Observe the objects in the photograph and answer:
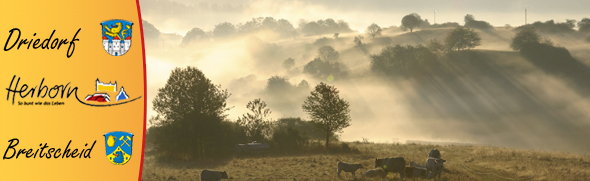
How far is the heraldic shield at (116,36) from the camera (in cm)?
905

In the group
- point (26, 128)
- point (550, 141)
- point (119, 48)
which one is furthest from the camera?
point (550, 141)

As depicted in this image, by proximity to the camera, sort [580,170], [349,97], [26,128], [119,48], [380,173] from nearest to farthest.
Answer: [26,128] < [119,48] < [380,173] < [580,170] < [349,97]

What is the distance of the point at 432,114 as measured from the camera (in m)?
142

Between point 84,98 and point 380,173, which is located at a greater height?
point 84,98

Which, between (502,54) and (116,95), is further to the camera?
(502,54)

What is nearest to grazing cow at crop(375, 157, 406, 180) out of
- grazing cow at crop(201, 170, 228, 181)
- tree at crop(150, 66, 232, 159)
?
grazing cow at crop(201, 170, 228, 181)

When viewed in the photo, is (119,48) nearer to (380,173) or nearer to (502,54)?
(380,173)

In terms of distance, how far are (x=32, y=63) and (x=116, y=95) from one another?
1647 mm

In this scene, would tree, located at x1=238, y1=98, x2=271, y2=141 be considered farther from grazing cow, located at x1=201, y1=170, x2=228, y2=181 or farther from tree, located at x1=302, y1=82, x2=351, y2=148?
grazing cow, located at x1=201, y1=170, x2=228, y2=181

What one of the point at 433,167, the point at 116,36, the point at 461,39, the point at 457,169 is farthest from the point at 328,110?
the point at 461,39

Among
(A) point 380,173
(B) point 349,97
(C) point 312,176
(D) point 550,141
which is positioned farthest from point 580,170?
(B) point 349,97

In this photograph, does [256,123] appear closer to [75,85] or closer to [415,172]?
[415,172]

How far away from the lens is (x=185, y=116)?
48.4m

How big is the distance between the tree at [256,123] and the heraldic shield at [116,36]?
164ft
